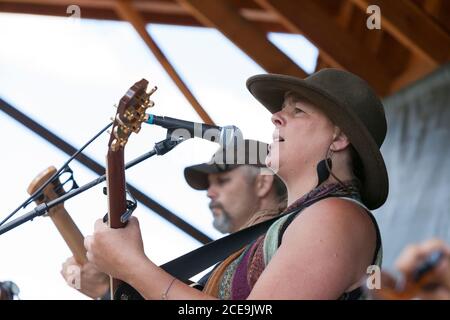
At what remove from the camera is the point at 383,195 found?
203 cm

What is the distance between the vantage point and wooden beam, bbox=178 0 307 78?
5.52 metres

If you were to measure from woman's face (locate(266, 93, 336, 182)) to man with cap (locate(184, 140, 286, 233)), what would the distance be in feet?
2.47

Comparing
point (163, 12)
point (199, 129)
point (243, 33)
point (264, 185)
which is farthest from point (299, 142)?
point (163, 12)

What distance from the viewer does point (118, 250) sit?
5.80ft

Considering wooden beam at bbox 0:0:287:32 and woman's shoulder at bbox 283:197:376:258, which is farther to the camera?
wooden beam at bbox 0:0:287:32

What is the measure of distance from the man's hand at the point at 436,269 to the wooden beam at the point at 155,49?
3759 millimetres

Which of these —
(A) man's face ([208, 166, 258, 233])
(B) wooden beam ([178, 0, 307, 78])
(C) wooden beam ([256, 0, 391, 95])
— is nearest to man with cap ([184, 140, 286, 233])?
(A) man's face ([208, 166, 258, 233])

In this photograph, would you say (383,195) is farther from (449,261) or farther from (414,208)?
(414,208)

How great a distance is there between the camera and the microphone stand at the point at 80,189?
198 centimetres

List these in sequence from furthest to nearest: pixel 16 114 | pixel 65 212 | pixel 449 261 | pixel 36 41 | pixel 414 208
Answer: pixel 414 208 < pixel 36 41 < pixel 16 114 < pixel 65 212 < pixel 449 261

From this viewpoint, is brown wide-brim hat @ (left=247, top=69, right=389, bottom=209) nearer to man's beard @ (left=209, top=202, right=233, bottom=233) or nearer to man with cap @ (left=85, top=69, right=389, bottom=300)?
man with cap @ (left=85, top=69, right=389, bottom=300)

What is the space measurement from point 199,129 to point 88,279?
1.84 ft
